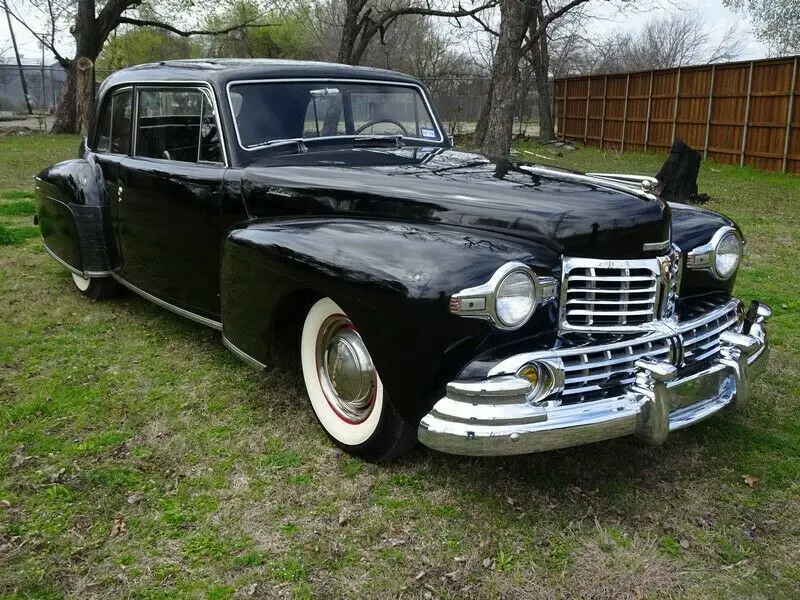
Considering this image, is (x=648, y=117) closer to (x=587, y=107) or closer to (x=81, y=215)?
(x=587, y=107)

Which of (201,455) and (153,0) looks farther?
(153,0)

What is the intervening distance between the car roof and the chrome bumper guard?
2252mm

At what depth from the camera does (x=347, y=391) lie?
122 inches

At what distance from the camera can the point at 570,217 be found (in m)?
2.77

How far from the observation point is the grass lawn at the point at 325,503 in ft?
7.95

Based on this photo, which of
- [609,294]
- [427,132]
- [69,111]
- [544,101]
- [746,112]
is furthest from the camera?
[544,101]

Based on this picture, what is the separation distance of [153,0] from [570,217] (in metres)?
26.0

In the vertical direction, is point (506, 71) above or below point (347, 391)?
above

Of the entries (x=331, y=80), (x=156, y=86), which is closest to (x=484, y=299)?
(x=331, y=80)

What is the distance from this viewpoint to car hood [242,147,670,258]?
2.79 meters

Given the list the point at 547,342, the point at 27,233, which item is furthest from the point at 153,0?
the point at 547,342

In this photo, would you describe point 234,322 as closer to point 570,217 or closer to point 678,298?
point 570,217

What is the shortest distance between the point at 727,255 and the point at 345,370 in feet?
6.24

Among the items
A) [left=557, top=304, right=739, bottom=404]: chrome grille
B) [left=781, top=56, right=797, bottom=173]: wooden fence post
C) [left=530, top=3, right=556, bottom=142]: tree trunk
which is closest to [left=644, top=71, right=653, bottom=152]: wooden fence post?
[left=530, top=3, right=556, bottom=142]: tree trunk
